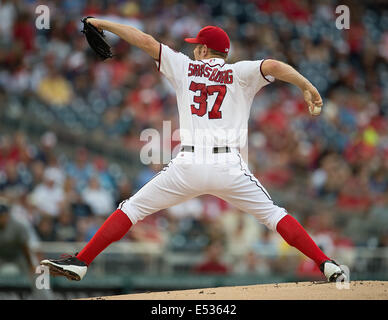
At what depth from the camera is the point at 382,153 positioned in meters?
11.9

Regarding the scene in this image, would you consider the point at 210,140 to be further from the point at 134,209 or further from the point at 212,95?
the point at 134,209

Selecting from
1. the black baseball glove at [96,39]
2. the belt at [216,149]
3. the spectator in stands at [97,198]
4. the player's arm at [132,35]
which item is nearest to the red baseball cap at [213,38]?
the player's arm at [132,35]

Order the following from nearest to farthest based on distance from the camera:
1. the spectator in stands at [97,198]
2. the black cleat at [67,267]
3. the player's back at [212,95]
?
the black cleat at [67,267]
the player's back at [212,95]
the spectator in stands at [97,198]

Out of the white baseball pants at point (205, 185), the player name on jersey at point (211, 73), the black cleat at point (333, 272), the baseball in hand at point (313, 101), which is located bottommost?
the black cleat at point (333, 272)

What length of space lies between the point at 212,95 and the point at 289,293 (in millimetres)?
1521

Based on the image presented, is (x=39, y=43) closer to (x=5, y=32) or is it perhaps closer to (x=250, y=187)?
(x=5, y=32)

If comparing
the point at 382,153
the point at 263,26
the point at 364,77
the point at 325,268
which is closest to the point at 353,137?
the point at 382,153

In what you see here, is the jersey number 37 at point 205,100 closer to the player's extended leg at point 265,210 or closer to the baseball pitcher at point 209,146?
the baseball pitcher at point 209,146

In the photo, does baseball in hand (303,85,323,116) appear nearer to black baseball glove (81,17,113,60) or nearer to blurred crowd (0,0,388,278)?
black baseball glove (81,17,113,60)

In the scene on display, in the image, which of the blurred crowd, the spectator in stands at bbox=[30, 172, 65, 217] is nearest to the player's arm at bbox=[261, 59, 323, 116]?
the blurred crowd

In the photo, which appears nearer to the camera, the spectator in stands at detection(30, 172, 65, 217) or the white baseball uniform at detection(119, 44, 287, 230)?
the white baseball uniform at detection(119, 44, 287, 230)

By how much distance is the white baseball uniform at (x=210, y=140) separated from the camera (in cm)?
484

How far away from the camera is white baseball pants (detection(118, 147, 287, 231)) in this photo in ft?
15.8

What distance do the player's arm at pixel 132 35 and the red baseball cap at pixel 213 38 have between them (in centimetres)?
30
